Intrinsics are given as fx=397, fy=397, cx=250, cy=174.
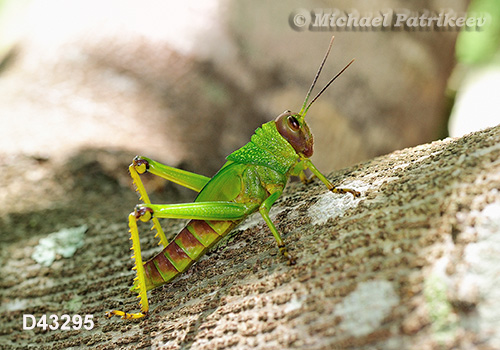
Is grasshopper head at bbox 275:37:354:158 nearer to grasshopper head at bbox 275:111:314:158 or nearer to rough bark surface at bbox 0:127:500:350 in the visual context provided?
grasshopper head at bbox 275:111:314:158

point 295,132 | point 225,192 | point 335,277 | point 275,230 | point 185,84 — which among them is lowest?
point 335,277

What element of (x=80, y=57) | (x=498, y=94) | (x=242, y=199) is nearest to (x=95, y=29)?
(x=80, y=57)

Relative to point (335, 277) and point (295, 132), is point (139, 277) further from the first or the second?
point (295, 132)

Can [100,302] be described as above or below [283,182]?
below

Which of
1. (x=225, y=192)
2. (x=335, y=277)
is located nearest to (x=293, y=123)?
(x=225, y=192)

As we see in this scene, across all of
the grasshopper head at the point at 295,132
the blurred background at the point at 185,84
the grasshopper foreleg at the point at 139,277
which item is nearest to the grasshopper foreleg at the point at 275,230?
the grasshopper head at the point at 295,132

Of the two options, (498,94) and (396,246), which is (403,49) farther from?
(396,246)
